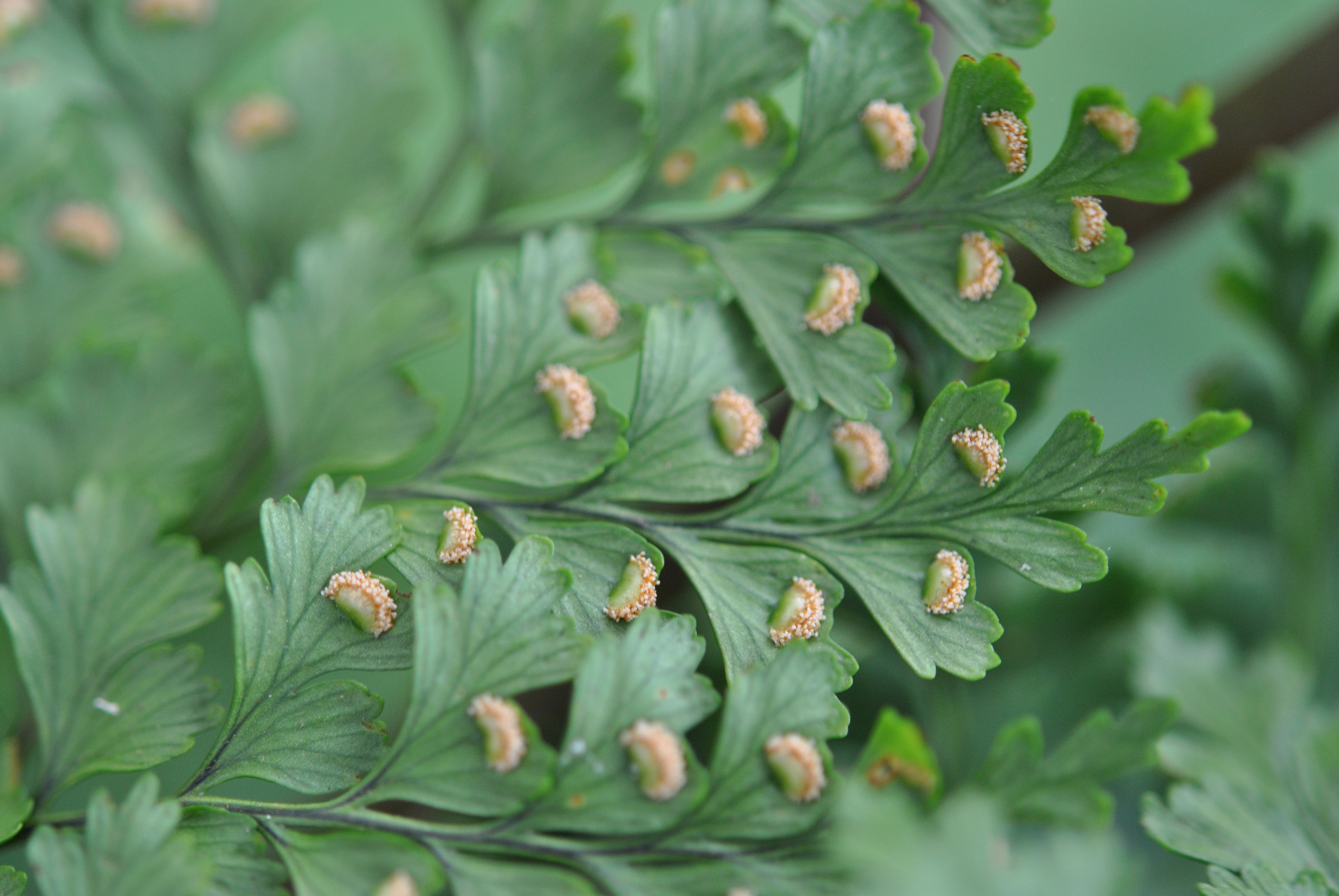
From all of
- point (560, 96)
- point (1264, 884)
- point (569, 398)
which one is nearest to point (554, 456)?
point (569, 398)

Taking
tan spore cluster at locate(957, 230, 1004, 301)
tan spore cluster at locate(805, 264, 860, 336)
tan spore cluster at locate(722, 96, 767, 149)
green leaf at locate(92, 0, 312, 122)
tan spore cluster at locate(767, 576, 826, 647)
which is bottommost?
tan spore cluster at locate(767, 576, 826, 647)

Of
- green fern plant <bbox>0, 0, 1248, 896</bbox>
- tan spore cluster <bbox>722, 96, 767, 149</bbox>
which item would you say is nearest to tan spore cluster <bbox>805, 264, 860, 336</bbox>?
green fern plant <bbox>0, 0, 1248, 896</bbox>

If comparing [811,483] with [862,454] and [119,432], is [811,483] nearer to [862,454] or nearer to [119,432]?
[862,454]

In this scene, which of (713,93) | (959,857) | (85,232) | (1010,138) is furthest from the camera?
(85,232)

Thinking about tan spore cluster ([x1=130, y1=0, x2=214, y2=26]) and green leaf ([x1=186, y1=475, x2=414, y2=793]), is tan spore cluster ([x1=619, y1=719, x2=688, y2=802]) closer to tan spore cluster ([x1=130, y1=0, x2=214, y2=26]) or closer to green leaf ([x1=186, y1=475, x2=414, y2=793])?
green leaf ([x1=186, y1=475, x2=414, y2=793])

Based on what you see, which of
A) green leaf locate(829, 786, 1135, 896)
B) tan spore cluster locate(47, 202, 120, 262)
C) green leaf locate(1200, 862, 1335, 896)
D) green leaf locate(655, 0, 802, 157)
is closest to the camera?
green leaf locate(829, 786, 1135, 896)

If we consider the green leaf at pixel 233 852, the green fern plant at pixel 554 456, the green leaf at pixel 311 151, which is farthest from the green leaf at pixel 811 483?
the green leaf at pixel 311 151

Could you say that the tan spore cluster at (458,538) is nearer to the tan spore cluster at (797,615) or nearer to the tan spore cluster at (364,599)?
the tan spore cluster at (364,599)

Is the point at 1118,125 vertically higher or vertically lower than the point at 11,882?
higher

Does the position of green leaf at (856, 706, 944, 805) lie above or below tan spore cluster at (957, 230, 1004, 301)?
below
